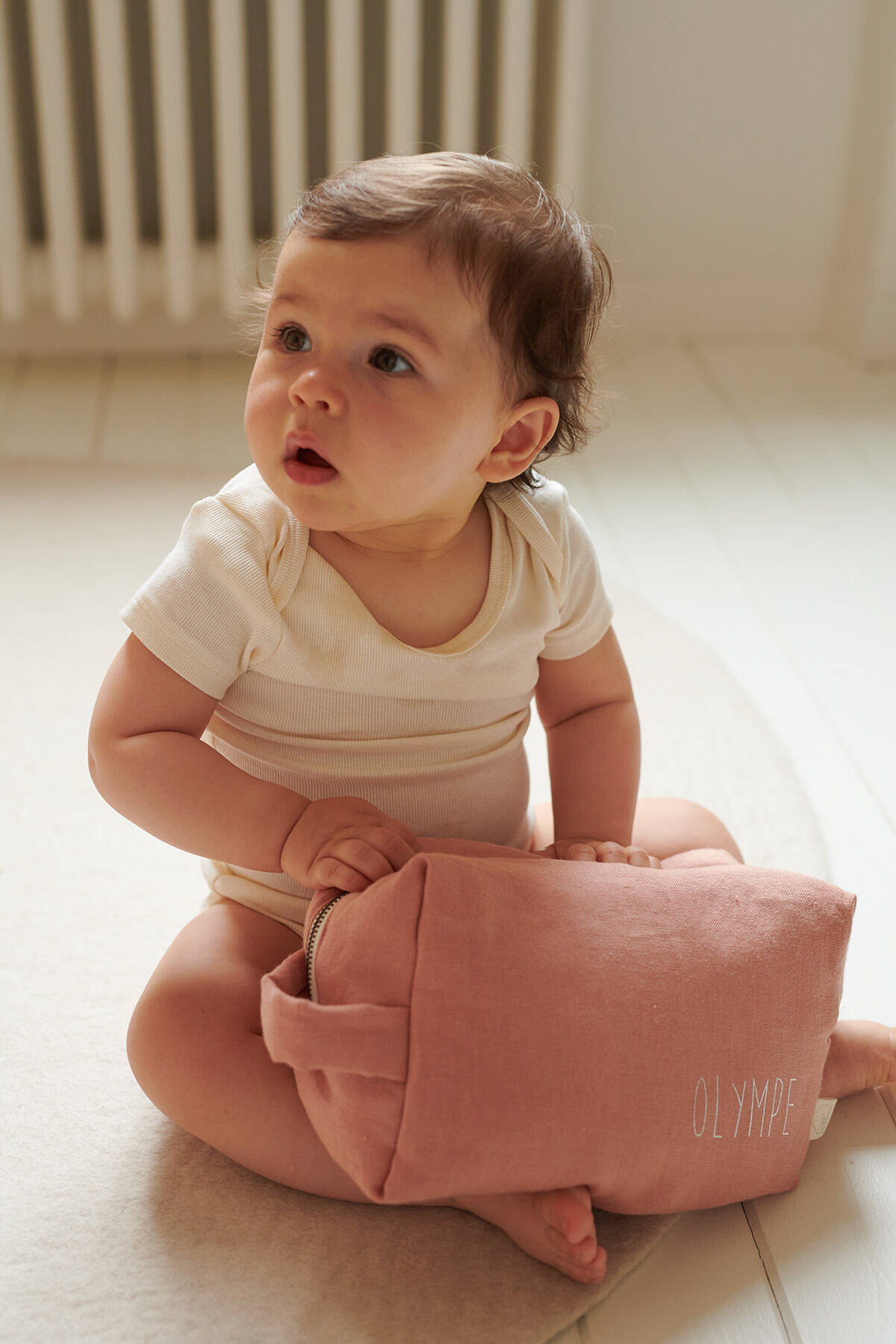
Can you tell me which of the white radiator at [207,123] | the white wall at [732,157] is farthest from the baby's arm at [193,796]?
the white wall at [732,157]

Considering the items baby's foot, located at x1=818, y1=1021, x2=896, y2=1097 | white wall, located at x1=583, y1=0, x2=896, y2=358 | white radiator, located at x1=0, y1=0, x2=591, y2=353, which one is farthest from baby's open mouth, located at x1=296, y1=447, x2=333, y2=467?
white wall, located at x1=583, y1=0, x2=896, y2=358

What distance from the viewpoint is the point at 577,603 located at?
87 centimetres

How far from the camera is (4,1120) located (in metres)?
0.79

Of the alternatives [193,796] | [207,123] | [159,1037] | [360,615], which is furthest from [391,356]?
[207,123]

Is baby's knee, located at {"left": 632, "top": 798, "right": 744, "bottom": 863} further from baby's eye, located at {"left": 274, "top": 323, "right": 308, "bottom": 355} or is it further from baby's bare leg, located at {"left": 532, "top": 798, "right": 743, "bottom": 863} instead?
baby's eye, located at {"left": 274, "top": 323, "right": 308, "bottom": 355}

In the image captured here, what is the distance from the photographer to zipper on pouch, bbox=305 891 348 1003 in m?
0.71

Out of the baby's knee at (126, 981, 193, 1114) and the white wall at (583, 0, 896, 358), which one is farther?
the white wall at (583, 0, 896, 358)

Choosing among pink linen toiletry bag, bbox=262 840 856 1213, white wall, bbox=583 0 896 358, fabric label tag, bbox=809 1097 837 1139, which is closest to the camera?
pink linen toiletry bag, bbox=262 840 856 1213

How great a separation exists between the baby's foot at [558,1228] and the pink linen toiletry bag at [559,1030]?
0.01 m

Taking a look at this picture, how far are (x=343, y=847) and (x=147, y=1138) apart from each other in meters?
0.21

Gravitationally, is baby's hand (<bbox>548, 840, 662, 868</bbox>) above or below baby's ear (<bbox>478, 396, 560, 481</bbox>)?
below

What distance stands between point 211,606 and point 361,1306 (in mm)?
361

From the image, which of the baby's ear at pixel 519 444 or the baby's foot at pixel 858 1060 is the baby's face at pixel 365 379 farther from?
the baby's foot at pixel 858 1060

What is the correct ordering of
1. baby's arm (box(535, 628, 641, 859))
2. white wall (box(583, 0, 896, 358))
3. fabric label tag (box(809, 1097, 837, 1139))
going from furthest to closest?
white wall (box(583, 0, 896, 358)) → baby's arm (box(535, 628, 641, 859)) → fabric label tag (box(809, 1097, 837, 1139))
